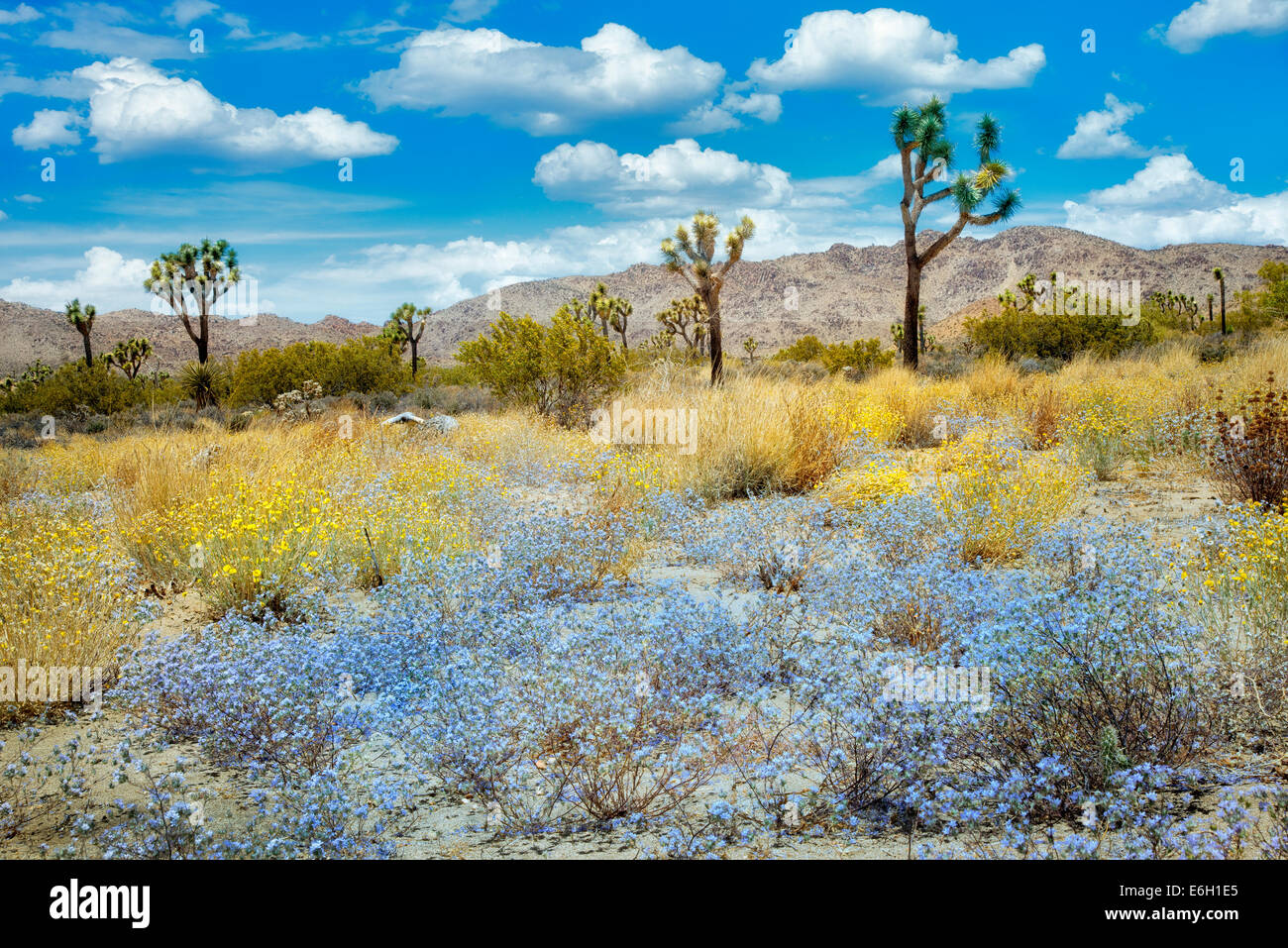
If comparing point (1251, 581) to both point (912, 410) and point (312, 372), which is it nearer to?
point (912, 410)

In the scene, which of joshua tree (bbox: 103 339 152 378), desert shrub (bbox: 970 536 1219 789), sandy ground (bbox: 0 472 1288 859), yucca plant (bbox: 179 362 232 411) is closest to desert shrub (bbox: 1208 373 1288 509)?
desert shrub (bbox: 970 536 1219 789)

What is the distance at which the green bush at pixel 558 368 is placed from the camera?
698 inches

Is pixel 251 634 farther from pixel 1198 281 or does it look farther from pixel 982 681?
pixel 1198 281

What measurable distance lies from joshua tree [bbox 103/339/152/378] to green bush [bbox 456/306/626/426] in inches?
1534

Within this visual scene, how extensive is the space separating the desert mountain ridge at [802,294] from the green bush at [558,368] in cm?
7401

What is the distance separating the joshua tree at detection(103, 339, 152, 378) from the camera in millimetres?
46969

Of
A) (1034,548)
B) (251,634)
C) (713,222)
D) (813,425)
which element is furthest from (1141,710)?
(713,222)

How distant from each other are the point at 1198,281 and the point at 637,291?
74.7 meters

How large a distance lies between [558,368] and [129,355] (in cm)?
4369

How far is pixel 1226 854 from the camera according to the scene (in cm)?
256

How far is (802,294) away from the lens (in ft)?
410

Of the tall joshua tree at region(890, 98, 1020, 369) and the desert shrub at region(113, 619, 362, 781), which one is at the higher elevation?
the tall joshua tree at region(890, 98, 1020, 369)

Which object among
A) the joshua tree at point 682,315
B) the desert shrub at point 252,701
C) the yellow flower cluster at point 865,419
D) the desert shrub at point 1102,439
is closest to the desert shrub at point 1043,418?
the desert shrub at point 1102,439

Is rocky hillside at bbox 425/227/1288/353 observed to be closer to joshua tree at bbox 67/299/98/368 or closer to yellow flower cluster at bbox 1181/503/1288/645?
joshua tree at bbox 67/299/98/368
